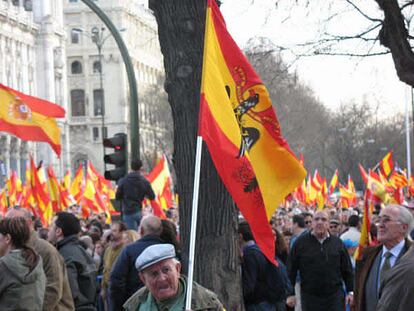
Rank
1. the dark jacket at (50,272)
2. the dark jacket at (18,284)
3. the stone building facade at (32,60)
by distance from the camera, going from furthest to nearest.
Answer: the stone building facade at (32,60) < the dark jacket at (50,272) < the dark jacket at (18,284)

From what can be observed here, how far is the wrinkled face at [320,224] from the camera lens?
12419 millimetres

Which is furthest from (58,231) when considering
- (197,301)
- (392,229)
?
(197,301)

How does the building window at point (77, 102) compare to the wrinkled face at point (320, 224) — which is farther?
the building window at point (77, 102)

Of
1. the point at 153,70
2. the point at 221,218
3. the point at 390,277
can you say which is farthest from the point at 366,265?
the point at 153,70

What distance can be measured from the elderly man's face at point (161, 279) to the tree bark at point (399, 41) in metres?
6.59

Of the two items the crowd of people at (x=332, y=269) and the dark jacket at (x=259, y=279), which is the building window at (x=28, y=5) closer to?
the crowd of people at (x=332, y=269)

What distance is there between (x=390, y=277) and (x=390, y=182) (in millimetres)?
30395

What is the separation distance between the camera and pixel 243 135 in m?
7.80

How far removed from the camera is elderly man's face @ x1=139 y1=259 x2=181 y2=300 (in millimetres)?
6125

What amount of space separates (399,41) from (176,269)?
22.0ft

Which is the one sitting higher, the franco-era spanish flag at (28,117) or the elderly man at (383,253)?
the franco-era spanish flag at (28,117)

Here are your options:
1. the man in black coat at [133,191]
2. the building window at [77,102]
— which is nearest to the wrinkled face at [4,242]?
the man in black coat at [133,191]

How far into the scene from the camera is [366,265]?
913 centimetres

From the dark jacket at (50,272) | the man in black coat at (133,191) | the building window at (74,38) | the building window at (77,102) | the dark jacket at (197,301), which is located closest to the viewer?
the dark jacket at (197,301)
